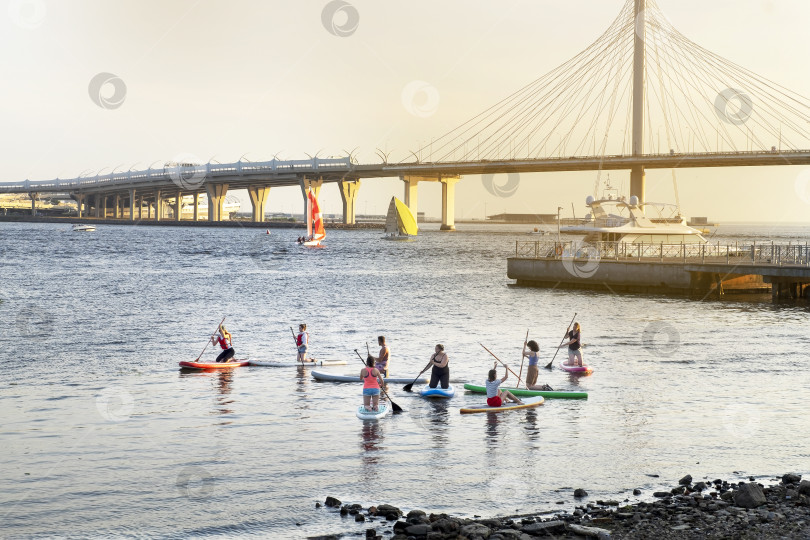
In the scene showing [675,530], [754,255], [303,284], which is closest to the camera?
[675,530]

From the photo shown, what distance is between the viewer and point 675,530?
38.6 ft

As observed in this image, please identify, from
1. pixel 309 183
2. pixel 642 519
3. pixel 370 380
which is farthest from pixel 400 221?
pixel 642 519

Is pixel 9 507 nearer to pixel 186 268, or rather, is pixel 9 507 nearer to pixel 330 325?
pixel 330 325

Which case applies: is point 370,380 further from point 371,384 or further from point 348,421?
point 348,421

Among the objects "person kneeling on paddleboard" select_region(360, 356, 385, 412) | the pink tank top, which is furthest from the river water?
the pink tank top

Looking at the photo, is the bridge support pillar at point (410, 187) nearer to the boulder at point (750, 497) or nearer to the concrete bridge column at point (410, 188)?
the concrete bridge column at point (410, 188)

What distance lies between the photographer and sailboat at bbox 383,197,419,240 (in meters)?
145

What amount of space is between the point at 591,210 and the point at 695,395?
34.8 m

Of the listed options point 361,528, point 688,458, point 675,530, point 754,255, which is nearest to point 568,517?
point 675,530

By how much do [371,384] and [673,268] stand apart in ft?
105

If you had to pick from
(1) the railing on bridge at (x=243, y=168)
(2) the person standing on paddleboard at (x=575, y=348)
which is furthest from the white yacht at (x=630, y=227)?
(1) the railing on bridge at (x=243, y=168)

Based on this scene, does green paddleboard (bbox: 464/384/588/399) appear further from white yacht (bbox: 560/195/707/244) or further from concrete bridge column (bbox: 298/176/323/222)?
concrete bridge column (bbox: 298/176/323/222)

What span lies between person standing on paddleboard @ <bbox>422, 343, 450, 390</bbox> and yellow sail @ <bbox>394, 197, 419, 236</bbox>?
11986 cm

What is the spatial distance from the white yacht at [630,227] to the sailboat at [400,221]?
86381 mm
